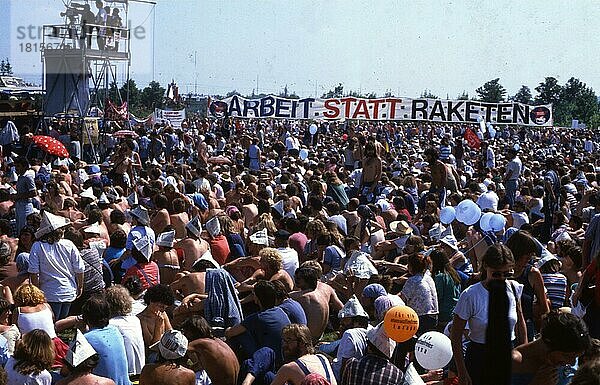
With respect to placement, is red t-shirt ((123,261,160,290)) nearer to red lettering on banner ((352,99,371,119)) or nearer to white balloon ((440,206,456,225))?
white balloon ((440,206,456,225))

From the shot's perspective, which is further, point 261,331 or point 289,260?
point 289,260

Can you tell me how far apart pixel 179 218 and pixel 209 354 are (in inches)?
182

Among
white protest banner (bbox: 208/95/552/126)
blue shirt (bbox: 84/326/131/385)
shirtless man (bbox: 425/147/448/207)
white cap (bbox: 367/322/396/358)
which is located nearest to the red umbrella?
shirtless man (bbox: 425/147/448/207)

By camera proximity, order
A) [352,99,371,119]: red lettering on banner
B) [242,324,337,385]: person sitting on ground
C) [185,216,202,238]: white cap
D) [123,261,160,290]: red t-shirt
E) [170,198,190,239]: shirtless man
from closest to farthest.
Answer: [242,324,337,385]: person sitting on ground
[123,261,160,290]: red t-shirt
[185,216,202,238]: white cap
[170,198,190,239]: shirtless man
[352,99,371,119]: red lettering on banner

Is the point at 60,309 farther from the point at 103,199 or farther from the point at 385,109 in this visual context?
the point at 385,109

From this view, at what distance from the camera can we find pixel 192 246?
8.46 metres

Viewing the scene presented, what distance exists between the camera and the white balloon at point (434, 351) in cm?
527

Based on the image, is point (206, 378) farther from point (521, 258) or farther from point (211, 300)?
point (521, 258)

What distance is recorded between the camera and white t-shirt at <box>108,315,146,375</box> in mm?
6059

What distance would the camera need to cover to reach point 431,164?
1331cm

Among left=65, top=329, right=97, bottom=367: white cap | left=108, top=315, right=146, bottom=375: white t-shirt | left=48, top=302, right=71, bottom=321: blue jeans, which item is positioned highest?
left=65, top=329, right=97, bottom=367: white cap

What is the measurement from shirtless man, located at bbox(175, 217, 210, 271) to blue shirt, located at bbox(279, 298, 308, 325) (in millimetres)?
2137

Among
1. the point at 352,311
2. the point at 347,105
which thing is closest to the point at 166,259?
the point at 352,311

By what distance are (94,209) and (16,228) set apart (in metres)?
1.60
